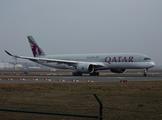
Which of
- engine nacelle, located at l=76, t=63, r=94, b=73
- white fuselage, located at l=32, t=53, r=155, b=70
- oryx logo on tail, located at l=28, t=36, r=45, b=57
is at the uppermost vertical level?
oryx logo on tail, located at l=28, t=36, r=45, b=57

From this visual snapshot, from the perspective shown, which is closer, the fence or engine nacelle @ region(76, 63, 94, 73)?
the fence

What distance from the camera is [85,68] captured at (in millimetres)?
46969

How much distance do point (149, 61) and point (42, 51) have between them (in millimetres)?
26298

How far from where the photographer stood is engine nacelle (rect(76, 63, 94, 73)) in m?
47.0

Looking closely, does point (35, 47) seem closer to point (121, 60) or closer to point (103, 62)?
point (103, 62)

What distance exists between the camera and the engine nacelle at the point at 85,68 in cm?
4703

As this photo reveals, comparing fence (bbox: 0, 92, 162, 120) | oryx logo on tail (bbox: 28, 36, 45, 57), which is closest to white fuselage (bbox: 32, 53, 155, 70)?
oryx logo on tail (bbox: 28, 36, 45, 57)

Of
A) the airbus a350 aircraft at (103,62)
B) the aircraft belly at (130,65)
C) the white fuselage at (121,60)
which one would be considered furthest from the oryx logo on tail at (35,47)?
the aircraft belly at (130,65)

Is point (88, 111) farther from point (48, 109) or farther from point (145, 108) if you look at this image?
point (145, 108)

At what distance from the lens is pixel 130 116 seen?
1063cm

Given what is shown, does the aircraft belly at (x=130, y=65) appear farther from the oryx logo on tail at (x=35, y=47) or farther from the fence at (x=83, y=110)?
the fence at (x=83, y=110)

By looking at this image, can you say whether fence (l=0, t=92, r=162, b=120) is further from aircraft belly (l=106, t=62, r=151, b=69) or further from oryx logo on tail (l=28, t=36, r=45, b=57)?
oryx logo on tail (l=28, t=36, r=45, b=57)

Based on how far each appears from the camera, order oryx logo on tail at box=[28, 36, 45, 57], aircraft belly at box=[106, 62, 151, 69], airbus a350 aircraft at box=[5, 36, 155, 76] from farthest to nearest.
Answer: oryx logo on tail at box=[28, 36, 45, 57]
airbus a350 aircraft at box=[5, 36, 155, 76]
aircraft belly at box=[106, 62, 151, 69]

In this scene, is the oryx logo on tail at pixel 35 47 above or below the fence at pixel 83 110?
above
